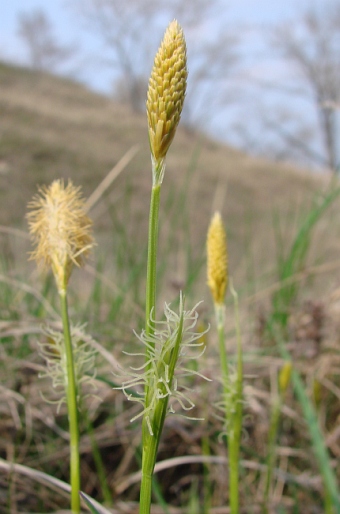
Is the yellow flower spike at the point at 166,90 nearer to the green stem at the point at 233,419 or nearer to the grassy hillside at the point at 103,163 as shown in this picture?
→ the green stem at the point at 233,419

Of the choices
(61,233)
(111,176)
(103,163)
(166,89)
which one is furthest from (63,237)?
(103,163)

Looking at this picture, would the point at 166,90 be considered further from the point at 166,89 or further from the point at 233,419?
the point at 233,419

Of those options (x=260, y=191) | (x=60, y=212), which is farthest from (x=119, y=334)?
(x=260, y=191)

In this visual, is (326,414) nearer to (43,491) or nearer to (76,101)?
(43,491)

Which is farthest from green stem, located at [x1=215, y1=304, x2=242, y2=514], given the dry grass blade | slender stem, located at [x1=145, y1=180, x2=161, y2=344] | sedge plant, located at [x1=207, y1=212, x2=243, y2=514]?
the dry grass blade

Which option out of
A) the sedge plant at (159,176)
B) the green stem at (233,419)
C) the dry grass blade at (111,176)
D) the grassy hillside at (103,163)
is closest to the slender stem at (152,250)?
the sedge plant at (159,176)

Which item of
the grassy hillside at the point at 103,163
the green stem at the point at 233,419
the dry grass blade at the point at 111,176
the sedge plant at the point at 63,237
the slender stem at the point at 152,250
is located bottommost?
the green stem at the point at 233,419
